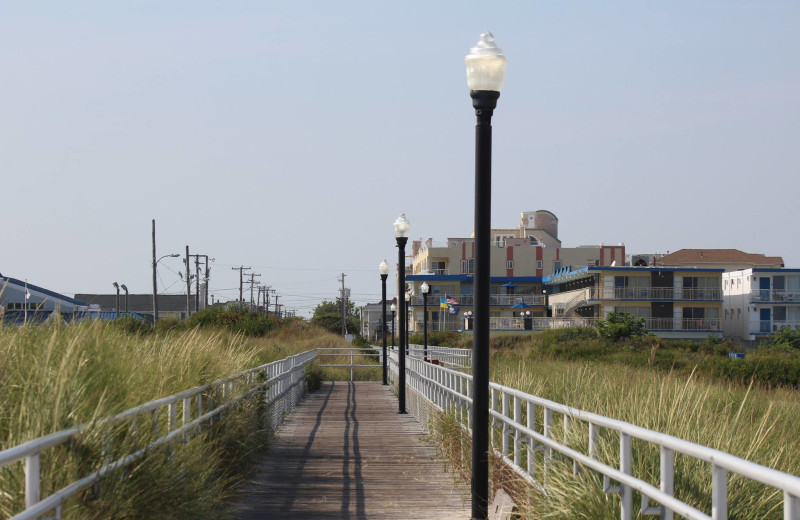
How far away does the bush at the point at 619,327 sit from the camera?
218 feet

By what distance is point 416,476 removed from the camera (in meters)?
12.5

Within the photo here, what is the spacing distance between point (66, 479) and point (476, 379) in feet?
14.2

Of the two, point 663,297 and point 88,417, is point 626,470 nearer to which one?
point 88,417

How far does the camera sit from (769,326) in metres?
78.4

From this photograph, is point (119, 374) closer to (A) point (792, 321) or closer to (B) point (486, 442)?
(B) point (486, 442)

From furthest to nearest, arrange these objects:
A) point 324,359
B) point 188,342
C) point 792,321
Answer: point 792,321 < point 324,359 < point 188,342

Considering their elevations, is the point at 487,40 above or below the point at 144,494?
above

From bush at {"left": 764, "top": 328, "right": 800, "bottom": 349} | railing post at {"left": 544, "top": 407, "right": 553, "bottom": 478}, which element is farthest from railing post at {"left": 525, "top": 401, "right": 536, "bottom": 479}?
bush at {"left": 764, "top": 328, "right": 800, "bottom": 349}

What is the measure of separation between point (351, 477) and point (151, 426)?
5.38 meters

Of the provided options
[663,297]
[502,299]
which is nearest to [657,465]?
[663,297]

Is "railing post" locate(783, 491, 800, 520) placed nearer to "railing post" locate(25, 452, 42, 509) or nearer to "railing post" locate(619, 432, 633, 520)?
"railing post" locate(619, 432, 633, 520)

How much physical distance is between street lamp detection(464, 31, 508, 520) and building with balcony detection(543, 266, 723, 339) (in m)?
69.4

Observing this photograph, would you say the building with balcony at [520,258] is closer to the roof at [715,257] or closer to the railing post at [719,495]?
the roof at [715,257]

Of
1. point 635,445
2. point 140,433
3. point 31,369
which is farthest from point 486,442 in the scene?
point 31,369
